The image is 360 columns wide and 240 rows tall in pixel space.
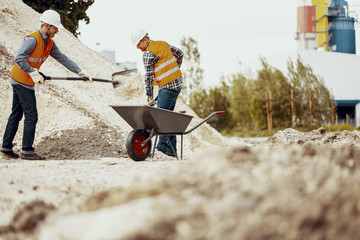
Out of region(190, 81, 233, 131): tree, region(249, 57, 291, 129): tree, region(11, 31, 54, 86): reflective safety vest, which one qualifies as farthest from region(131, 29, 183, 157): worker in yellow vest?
region(249, 57, 291, 129): tree

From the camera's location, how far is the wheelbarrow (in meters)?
5.63

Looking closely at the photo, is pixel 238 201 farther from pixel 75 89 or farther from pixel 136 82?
pixel 75 89

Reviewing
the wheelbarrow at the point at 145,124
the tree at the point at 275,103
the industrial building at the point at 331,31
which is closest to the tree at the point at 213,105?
the tree at the point at 275,103

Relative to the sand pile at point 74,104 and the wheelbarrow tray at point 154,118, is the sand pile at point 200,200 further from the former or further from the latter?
the sand pile at point 74,104

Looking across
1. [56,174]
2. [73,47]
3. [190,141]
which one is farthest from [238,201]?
[73,47]

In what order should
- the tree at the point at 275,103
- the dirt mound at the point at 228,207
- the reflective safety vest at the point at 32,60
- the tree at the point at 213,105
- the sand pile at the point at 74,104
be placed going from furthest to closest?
1. the tree at the point at 213,105
2. the tree at the point at 275,103
3. the sand pile at the point at 74,104
4. the reflective safety vest at the point at 32,60
5. the dirt mound at the point at 228,207

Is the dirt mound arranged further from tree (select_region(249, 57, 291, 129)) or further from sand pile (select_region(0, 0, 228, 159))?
tree (select_region(249, 57, 291, 129))

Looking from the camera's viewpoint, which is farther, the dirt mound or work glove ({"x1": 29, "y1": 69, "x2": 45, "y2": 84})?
work glove ({"x1": 29, "y1": 69, "x2": 45, "y2": 84})

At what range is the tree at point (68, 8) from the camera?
17.5 meters

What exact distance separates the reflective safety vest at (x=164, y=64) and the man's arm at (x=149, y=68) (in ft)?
0.21

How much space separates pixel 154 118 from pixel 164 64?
98cm

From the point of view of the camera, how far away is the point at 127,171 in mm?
4207

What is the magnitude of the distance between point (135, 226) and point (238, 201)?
481mm

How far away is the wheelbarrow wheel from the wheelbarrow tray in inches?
4.5
